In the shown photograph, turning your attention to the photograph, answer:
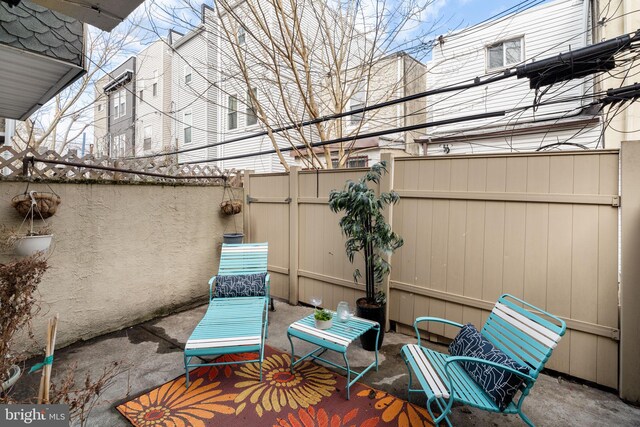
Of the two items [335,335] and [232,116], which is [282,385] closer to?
[335,335]

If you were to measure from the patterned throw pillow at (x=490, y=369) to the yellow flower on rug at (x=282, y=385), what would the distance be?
1.19m

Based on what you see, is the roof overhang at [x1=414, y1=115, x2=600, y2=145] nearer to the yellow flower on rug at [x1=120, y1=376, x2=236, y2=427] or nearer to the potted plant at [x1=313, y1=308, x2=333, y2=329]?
the potted plant at [x1=313, y1=308, x2=333, y2=329]

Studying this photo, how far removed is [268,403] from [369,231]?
190cm

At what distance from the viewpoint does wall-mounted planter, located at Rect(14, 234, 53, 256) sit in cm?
285

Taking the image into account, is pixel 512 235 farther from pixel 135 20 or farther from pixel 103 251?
pixel 135 20

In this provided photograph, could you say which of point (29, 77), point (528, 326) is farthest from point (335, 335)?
point (29, 77)

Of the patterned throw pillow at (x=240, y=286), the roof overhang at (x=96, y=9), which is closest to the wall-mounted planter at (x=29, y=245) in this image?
the patterned throw pillow at (x=240, y=286)

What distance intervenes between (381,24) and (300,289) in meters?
4.86

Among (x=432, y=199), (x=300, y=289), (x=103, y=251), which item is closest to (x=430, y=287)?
(x=432, y=199)

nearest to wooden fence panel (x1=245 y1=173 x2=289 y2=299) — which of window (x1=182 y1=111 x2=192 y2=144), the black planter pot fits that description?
the black planter pot

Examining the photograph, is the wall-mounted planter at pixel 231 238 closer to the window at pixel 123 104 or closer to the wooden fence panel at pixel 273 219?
the wooden fence panel at pixel 273 219

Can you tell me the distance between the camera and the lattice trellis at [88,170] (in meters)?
3.15

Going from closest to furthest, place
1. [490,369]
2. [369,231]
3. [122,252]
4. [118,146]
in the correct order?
1. [490,369]
2. [369,231]
3. [122,252]
4. [118,146]

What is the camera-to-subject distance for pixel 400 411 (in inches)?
95.7
